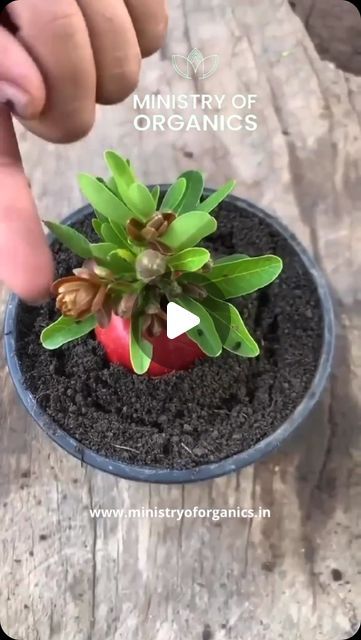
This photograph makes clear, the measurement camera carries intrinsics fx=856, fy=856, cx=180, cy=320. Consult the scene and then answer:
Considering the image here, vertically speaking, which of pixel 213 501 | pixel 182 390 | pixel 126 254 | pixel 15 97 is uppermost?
pixel 15 97

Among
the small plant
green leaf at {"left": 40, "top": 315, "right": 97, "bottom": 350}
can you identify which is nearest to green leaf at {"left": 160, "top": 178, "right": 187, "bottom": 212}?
the small plant

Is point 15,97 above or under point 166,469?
above

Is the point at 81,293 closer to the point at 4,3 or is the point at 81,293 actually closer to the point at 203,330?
the point at 203,330

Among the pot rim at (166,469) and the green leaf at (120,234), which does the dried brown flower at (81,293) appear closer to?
the green leaf at (120,234)

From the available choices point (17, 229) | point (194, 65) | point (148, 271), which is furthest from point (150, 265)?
point (194, 65)

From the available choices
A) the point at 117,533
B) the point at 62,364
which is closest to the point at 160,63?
the point at 62,364

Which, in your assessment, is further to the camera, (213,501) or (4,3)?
(213,501)
